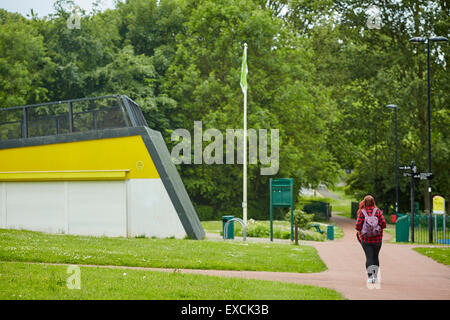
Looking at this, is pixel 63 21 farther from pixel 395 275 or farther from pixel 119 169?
pixel 395 275

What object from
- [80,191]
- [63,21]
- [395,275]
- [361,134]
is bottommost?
[395,275]

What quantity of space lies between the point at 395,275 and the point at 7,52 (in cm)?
2946

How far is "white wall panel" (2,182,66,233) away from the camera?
1877 cm

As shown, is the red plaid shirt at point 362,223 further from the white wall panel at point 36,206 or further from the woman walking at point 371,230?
the white wall panel at point 36,206

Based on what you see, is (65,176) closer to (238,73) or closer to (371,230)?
(371,230)

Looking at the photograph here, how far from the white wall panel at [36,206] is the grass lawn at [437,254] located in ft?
39.7

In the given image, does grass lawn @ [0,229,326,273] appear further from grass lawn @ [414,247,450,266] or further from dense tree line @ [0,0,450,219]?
dense tree line @ [0,0,450,219]

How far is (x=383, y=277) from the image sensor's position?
11.1 meters

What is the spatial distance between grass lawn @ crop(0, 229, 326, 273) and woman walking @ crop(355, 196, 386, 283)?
2035 mm

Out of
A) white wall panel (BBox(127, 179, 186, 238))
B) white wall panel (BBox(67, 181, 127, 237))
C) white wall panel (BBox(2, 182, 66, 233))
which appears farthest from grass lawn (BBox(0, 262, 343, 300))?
white wall panel (BBox(2, 182, 66, 233))

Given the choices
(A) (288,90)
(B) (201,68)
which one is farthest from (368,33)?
(B) (201,68)

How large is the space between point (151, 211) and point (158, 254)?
536 cm
